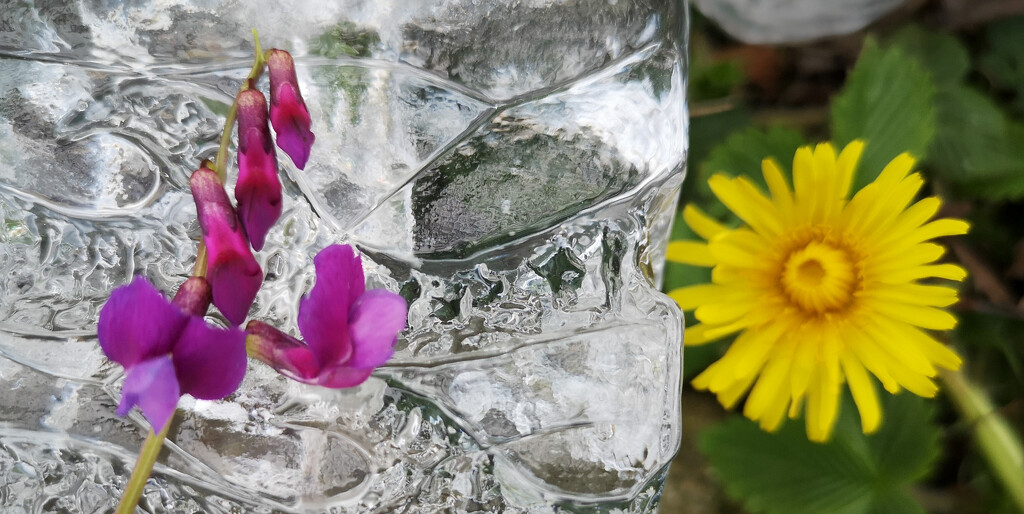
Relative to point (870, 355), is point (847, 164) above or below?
above

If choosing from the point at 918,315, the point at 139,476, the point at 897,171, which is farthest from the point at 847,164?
the point at 139,476

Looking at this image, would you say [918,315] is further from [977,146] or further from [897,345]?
[977,146]

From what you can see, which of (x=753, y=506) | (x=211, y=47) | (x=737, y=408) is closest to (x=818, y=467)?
(x=753, y=506)

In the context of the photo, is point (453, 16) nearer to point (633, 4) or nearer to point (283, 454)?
point (633, 4)

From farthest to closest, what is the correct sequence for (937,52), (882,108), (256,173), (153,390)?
1. (937,52)
2. (882,108)
3. (256,173)
4. (153,390)

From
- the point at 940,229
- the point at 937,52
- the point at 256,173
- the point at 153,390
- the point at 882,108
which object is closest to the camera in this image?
the point at 153,390

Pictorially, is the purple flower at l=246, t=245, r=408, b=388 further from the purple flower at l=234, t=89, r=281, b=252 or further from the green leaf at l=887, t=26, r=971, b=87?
the green leaf at l=887, t=26, r=971, b=87
